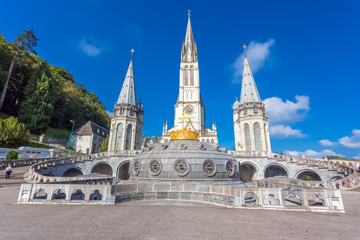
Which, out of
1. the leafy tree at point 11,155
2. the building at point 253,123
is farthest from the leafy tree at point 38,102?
the building at point 253,123

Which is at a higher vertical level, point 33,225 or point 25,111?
point 25,111

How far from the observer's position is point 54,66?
6856cm

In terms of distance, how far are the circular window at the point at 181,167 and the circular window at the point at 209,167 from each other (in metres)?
1.16

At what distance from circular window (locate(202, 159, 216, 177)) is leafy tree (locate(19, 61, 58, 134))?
39978 millimetres

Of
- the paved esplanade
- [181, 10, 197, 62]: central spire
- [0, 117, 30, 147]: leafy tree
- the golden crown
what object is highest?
[181, 10, 197, 62]: central spire

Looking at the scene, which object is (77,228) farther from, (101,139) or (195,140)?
(101,139)

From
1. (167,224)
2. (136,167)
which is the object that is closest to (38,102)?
(136,167)

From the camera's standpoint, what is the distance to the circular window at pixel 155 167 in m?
11.7

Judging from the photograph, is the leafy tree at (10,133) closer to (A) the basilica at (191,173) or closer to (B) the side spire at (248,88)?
(A) the basilica at (191,173)

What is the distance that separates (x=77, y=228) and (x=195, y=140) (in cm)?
1092

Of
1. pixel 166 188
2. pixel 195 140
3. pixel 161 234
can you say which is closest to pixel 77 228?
pixel 161 234

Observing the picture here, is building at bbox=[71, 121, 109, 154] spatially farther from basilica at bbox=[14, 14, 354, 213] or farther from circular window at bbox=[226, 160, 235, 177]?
circular window at bbox=[226, 160, 235, 177]

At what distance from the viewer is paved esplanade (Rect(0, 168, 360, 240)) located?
4582mm

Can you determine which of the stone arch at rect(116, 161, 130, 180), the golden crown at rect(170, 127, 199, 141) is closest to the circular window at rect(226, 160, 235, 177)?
the golden crown at rect(170, 127, 199, 141)
